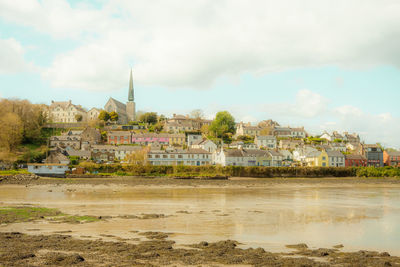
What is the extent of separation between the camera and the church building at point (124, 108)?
111 m

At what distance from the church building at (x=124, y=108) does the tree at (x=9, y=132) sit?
138 ft

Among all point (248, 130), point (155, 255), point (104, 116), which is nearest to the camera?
point (155, 255)

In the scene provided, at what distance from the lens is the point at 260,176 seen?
6144 centimetres

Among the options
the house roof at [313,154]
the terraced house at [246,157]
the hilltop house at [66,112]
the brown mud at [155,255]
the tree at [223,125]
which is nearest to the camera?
the brown mud at [155,255]

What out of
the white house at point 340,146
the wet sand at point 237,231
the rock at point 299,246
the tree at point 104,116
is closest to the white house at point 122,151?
the tree at point 104,116

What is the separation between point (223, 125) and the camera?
10144 cm

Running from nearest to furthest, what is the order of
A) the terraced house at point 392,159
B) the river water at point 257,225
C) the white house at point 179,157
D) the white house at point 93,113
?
the river water at point 257,225 → the white house at point 179,157 → the terraced house at point 392,159 → the white house at point 93,113

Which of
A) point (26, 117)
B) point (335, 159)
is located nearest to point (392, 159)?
point (335, 159)

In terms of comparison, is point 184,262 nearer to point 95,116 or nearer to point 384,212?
point 384,212

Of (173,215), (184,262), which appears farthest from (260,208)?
(184,262)

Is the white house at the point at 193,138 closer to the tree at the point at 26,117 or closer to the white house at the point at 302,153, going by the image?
the white house at the point at 302,153

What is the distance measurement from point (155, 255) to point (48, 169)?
5061 centimetres

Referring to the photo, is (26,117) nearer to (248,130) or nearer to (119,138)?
(119,138)

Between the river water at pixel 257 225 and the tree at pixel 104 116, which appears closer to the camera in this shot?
the river water at pixel 257 225
